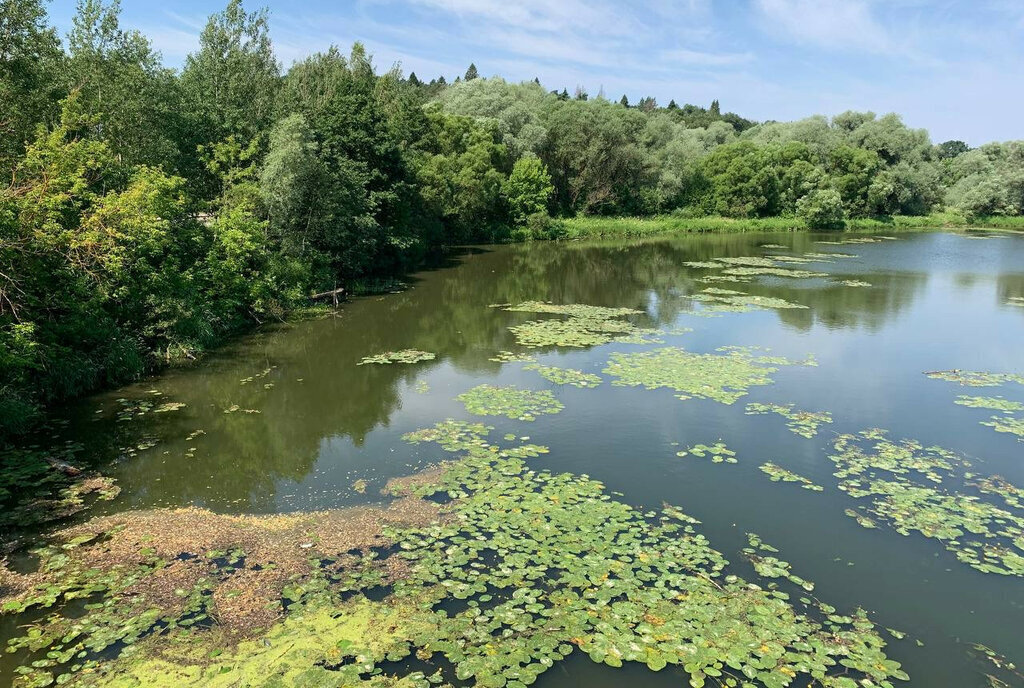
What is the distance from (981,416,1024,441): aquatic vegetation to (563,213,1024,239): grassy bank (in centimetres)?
4227

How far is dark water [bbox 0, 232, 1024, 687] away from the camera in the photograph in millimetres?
8336

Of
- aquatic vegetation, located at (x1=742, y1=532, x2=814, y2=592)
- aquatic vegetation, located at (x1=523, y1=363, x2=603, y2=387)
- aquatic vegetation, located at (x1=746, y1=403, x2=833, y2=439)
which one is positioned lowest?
aquatic vegetation, located at (x1=742, y1=532, x2=814, y2=592)

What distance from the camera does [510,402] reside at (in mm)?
15000

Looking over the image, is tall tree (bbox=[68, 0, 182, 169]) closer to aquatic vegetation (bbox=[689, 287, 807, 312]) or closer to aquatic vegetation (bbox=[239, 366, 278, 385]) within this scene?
aquatic vegetation (bbox=[239, 366, 278, 385])

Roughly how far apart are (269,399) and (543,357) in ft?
25.2

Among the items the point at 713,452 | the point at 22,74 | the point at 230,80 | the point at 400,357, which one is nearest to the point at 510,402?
the point at 713,452

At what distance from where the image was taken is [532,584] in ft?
26.9

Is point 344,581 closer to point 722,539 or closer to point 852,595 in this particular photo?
point 722,539

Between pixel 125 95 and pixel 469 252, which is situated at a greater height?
pixel 125 95

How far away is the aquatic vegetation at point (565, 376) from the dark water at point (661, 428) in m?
0.40

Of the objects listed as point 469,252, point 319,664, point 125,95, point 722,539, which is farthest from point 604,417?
point 469,252

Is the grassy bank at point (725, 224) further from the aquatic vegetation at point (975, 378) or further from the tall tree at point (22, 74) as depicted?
the tall tree at point (22, 74)

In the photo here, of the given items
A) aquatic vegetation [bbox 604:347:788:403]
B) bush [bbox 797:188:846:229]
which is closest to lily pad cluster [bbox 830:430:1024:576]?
aquatic vegetation [bbox 604:347:788:403]

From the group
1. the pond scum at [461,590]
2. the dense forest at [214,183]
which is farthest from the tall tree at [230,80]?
the pond scum at [461,590]
